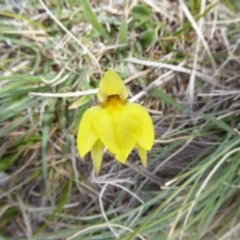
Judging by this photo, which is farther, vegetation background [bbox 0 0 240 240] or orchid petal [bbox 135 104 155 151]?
vegetation background [bbox 0 0 240 240]

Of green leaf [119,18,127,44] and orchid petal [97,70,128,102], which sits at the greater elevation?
green leaf [119,18,127,44]

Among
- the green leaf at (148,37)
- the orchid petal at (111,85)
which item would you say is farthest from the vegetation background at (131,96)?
the orchid petal at (111,85)

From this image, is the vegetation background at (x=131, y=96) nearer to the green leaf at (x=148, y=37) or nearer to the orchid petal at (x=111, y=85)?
the green leaf at (x=148, y=37)

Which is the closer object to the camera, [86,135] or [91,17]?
[86,135]

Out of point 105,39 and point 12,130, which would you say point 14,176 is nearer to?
point 12,130

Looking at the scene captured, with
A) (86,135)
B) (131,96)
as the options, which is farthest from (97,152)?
(131,96)

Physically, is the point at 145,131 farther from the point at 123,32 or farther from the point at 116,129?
the point at 123,32

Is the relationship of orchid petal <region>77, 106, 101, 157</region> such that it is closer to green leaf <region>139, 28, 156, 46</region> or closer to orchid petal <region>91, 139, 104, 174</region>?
orchid petal <region>91, 139, 104, 174</region>

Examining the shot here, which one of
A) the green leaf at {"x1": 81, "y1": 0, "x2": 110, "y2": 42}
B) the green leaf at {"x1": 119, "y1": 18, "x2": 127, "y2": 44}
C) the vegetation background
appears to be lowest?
the vegetation background

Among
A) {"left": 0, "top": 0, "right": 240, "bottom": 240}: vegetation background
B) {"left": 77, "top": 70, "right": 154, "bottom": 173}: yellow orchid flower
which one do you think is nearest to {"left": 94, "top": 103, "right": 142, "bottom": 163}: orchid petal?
{"left": 77, "top": 70, "right": 154, "bottom": 173}: yellow orchid flower
